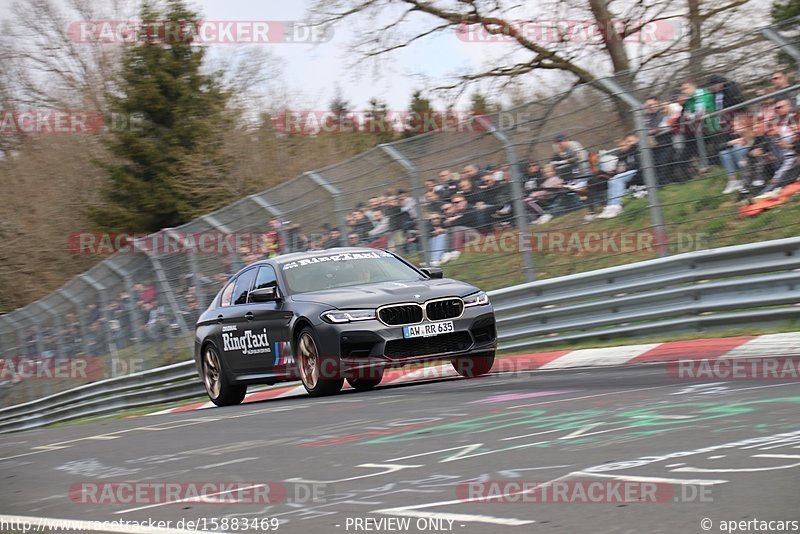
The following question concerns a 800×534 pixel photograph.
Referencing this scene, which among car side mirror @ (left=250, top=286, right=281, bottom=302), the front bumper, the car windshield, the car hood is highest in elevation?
the car windshield

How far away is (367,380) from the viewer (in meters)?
12.2

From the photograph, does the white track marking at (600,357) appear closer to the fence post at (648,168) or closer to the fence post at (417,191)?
the fence post at (648,168)

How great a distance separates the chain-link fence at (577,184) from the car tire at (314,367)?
346 cm

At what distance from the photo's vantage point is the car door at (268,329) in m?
11.8

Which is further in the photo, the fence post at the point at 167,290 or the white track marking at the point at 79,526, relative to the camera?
the fence post at the point at 167,290

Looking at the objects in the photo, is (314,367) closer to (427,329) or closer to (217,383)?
(427,329)

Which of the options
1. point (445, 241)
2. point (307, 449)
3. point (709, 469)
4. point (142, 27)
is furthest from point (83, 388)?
point (142, 27)

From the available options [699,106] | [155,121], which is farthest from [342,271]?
[155,121]

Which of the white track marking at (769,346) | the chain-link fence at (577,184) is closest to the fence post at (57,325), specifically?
the chain-link fence at (577,184)

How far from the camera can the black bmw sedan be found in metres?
10.8

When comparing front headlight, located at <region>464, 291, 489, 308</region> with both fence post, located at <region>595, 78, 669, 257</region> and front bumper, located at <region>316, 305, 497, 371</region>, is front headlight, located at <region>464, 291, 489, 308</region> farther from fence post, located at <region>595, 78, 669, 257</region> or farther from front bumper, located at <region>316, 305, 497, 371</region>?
fence post, located at <region>595, 78, 669, 257</region>

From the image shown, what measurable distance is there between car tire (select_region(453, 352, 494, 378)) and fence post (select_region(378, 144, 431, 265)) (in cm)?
314

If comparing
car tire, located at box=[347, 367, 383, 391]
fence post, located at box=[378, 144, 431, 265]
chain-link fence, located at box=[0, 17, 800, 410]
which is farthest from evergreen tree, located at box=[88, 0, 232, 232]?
car tire, located at box=[347, 367, 383, 391]

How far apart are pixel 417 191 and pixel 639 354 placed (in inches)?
169
